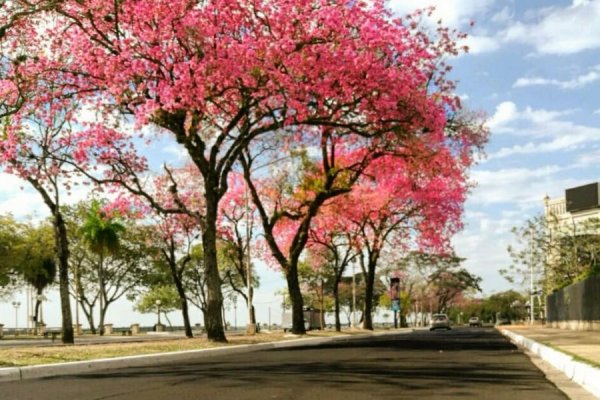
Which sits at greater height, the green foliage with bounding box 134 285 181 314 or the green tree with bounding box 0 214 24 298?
the green tree with bounding box 0 214 24 298

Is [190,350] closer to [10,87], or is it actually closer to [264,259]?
[10,87]

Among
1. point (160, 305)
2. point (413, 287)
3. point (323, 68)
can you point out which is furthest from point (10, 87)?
point (413, 287)

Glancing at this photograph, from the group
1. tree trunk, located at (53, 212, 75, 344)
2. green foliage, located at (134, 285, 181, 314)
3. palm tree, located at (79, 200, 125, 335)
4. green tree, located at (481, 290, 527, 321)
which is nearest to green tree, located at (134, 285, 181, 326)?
green foliage, located at (134, 285, 181, 314)

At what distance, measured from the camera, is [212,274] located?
26.1 metres

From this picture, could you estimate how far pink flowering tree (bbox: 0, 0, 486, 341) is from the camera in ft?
74.1

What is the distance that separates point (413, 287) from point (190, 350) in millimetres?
76196

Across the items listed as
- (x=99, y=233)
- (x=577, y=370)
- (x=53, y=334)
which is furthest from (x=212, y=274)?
(x=99, y=233)

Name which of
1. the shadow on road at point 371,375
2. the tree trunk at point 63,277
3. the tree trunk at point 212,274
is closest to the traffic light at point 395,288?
the tree trunk at point 63,277

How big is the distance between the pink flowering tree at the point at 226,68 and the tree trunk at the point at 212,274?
0.04 metres

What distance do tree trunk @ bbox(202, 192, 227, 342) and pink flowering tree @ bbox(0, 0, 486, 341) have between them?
0.04 m

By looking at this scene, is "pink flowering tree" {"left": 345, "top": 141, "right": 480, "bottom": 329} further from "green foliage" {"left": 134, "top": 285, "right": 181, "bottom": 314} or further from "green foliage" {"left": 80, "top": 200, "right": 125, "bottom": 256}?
"green foliage" {"left": 134, "top": 285, "right": 181, "bottom": 314}

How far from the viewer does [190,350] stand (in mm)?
21469

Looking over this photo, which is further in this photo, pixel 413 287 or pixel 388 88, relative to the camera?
pixel 413 287

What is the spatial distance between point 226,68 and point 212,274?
754 centimetres
